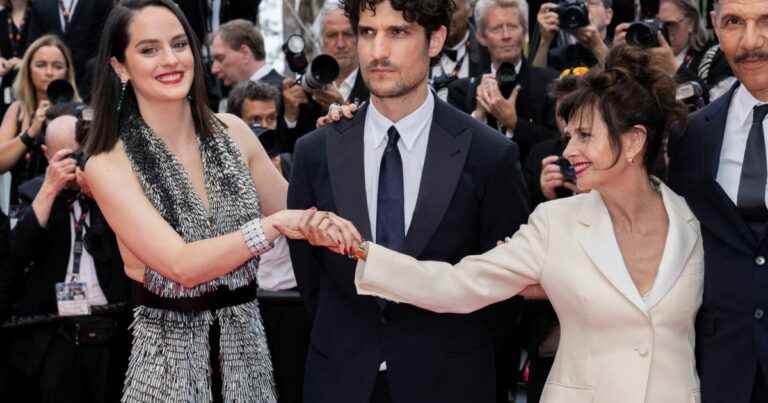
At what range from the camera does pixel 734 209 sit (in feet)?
13.0

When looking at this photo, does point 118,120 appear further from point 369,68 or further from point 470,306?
point 470,306

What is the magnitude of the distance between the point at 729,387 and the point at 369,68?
1556 mm

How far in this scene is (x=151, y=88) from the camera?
455 centimetres

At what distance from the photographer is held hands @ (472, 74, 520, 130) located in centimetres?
659

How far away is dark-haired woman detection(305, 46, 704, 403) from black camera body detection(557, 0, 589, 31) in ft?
8.74

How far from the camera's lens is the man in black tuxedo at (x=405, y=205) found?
4.14 m

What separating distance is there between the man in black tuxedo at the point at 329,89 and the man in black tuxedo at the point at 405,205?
2527 millimetres

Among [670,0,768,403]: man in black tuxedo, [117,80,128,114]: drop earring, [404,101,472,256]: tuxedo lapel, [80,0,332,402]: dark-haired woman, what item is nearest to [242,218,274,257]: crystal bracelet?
[80,0,332,402]: dark-haired woman

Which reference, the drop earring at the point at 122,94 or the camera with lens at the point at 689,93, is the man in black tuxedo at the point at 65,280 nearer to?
the drop earring at the point at 122,94

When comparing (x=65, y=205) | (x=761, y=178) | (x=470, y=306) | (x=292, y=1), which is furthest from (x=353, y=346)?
(x=292, y=1)

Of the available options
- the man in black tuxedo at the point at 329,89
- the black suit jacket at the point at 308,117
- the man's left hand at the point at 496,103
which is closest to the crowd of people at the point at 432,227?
the man's left hand at the point at 496,103

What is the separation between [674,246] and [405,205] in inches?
34.7

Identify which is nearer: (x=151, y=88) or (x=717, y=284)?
(x=717, y=284)

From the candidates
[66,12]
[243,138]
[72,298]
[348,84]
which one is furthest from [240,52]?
[243,138]
